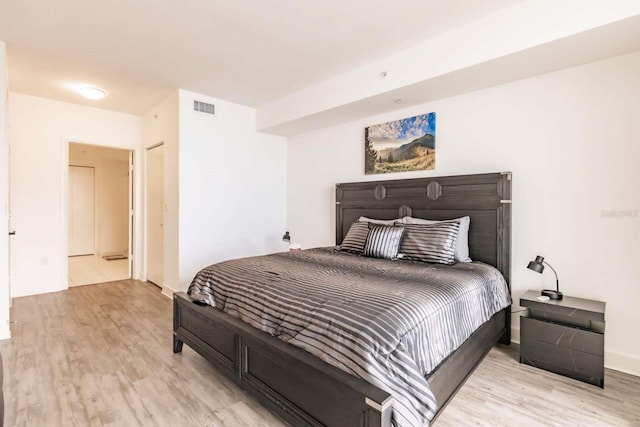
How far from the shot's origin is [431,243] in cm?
284

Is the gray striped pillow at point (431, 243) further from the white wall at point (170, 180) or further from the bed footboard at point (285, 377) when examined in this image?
the white wall at point (170, 180)

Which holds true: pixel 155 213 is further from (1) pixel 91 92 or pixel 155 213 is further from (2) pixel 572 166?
(2) pixel 572 166

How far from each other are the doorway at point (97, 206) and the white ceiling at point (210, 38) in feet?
13.0

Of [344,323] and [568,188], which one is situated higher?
[568,188]

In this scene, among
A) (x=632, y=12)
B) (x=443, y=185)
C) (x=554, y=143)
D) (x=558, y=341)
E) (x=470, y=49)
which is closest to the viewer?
(x=632, y=12)

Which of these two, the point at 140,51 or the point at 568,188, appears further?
the point at 140,51

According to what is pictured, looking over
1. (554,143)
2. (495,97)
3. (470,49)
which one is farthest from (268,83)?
(554,143)

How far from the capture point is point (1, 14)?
7.98ft

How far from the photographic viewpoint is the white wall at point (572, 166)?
238 cm

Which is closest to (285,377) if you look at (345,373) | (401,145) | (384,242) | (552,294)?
(345,373)

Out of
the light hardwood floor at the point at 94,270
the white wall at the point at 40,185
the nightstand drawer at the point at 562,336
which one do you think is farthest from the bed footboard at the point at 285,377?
the light hardwood floor at the point at 94,270

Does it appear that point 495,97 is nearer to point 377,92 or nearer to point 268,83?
point 377,92

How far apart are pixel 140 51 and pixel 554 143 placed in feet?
12.4

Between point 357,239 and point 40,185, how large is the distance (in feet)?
14.2
